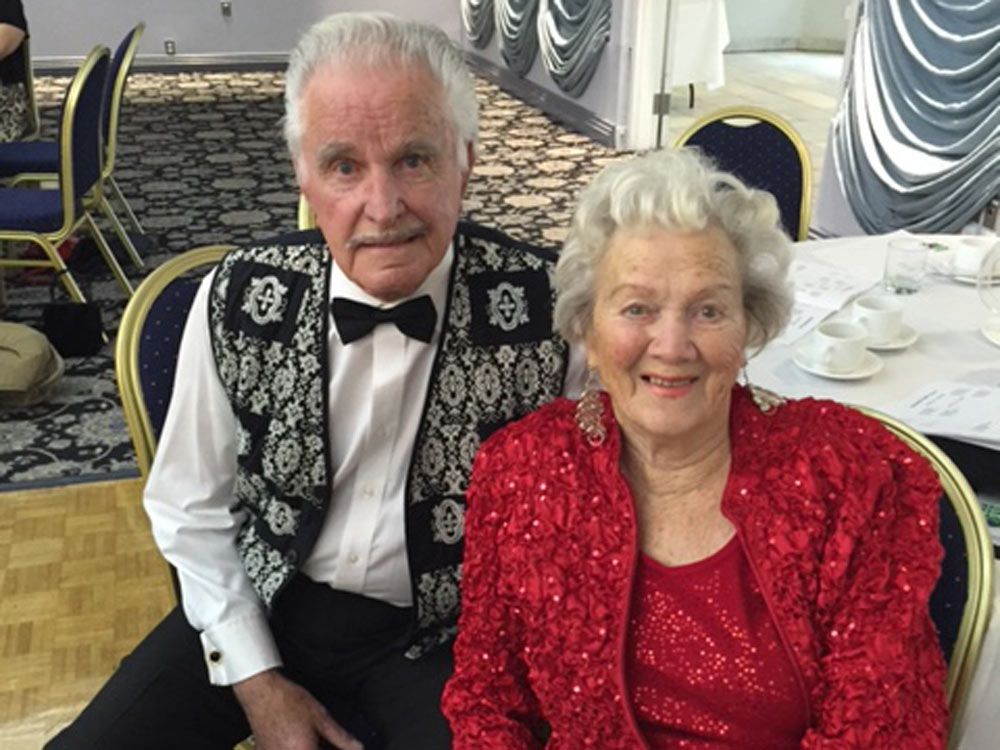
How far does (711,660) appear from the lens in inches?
44.3

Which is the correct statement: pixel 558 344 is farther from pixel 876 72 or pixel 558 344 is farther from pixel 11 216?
pixel 876 72

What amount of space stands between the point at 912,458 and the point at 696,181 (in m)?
0.38

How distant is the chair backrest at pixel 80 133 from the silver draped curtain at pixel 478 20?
541cm

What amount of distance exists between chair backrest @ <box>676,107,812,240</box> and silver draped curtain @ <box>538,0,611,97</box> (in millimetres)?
4064

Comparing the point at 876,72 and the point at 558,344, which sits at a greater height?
the point at 558,344

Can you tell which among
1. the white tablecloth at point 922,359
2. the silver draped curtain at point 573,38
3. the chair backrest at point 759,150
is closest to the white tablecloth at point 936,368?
the white tablecloth at point 922,359

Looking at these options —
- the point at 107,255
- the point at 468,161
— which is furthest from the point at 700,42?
the point at 468,161

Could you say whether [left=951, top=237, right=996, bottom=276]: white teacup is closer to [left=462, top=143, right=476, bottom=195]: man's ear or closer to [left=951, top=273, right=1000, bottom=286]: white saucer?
[left=951, top=273, right=1000, bottom=286]: white saucer

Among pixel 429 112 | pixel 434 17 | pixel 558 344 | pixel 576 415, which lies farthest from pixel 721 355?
pixel 434 17

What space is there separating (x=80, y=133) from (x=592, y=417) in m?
2.97

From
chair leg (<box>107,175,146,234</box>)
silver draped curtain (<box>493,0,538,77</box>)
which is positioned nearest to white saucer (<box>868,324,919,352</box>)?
chair leg (<box>107,175,146,234</box>)

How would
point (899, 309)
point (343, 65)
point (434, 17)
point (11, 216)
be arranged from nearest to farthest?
point (343, 65) → point (899, 309) → point (11, 216) → point (434, 17)

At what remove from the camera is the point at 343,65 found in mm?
1241

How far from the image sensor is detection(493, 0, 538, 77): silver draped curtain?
7.72m
